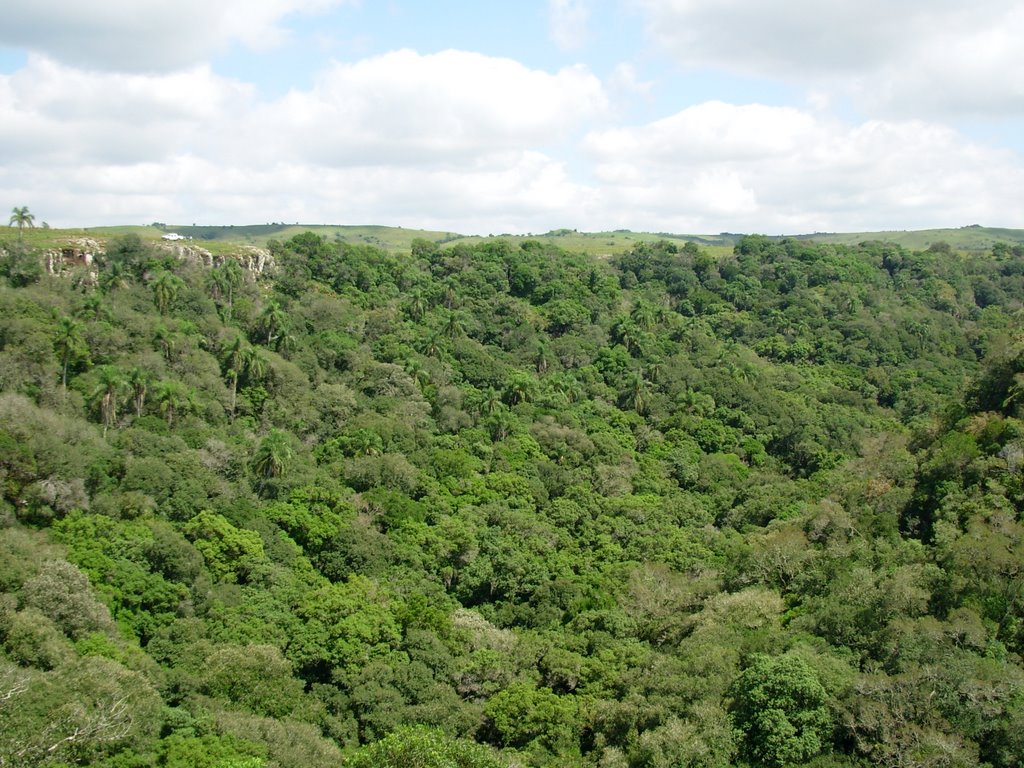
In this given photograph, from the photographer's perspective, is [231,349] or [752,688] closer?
[752,688]

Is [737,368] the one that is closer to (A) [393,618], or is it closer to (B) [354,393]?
(B) [354,393]

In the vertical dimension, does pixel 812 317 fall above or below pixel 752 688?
above

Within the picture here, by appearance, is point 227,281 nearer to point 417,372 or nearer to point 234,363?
point 234,363

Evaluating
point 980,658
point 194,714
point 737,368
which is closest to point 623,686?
point 980,658

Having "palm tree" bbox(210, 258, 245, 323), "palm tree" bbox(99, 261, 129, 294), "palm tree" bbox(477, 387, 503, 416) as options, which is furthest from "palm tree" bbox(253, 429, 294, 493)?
"palm tree" bbox(99, 261, 129, 294)

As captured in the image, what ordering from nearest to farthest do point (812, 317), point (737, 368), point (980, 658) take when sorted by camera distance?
point (980, 658)
point (737, 368)
point (812, 317)

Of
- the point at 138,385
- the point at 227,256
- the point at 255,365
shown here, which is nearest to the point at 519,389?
the point at 255,365

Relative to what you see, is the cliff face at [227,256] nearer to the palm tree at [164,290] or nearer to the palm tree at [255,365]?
the palm tree at [164,290]
